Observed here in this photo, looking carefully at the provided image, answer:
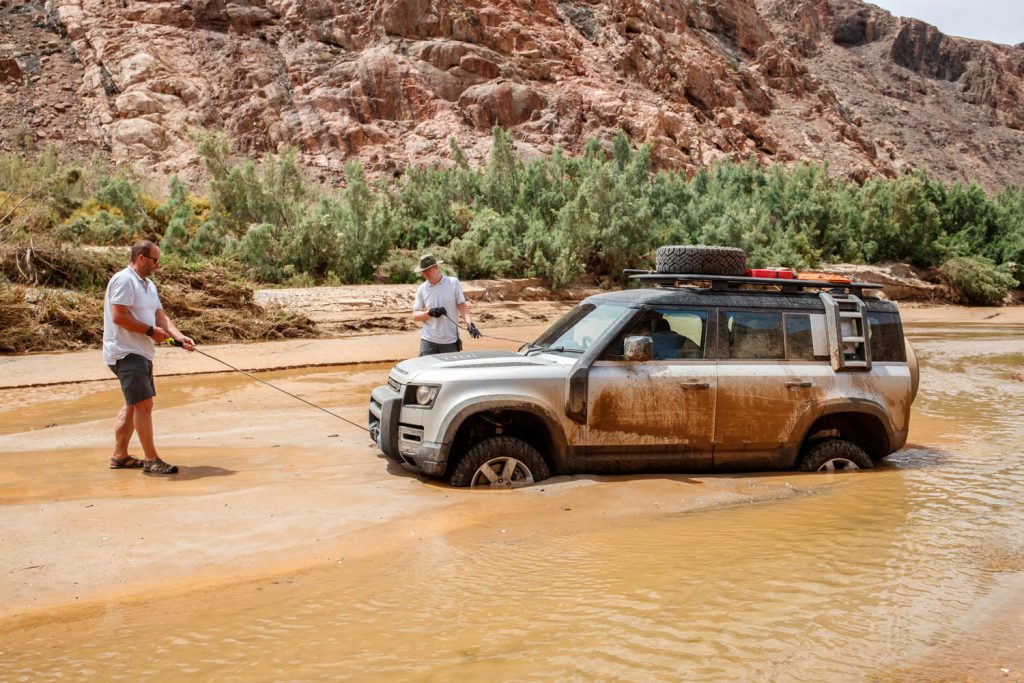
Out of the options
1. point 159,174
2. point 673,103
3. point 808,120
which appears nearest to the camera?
point 159,174

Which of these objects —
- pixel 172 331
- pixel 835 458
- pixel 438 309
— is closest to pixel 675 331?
pixel 835 458

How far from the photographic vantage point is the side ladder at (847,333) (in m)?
7.26

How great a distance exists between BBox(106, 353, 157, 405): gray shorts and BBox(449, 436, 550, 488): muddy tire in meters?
2.69

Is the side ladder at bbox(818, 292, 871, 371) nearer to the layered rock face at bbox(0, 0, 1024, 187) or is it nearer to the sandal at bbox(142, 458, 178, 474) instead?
the sandal at bbox(142, 458, 178, 474)

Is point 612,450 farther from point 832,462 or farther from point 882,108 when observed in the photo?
point 882,108

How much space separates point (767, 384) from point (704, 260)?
47.4 inches

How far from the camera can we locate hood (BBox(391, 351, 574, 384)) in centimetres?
675

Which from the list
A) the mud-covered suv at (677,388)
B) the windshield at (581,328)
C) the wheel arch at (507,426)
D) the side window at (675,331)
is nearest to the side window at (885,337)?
the mud-covered suv at (677,388)

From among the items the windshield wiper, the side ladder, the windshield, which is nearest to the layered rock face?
the windshield

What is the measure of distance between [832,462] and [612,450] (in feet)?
6.81

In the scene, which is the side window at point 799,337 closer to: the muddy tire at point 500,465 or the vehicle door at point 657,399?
the vehicle door at point 657,399

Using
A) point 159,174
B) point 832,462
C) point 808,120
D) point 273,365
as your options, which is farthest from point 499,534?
point 808,120

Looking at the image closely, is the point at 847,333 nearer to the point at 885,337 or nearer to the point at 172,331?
the point at 885,337

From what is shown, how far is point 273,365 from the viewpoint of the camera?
49.0ft
